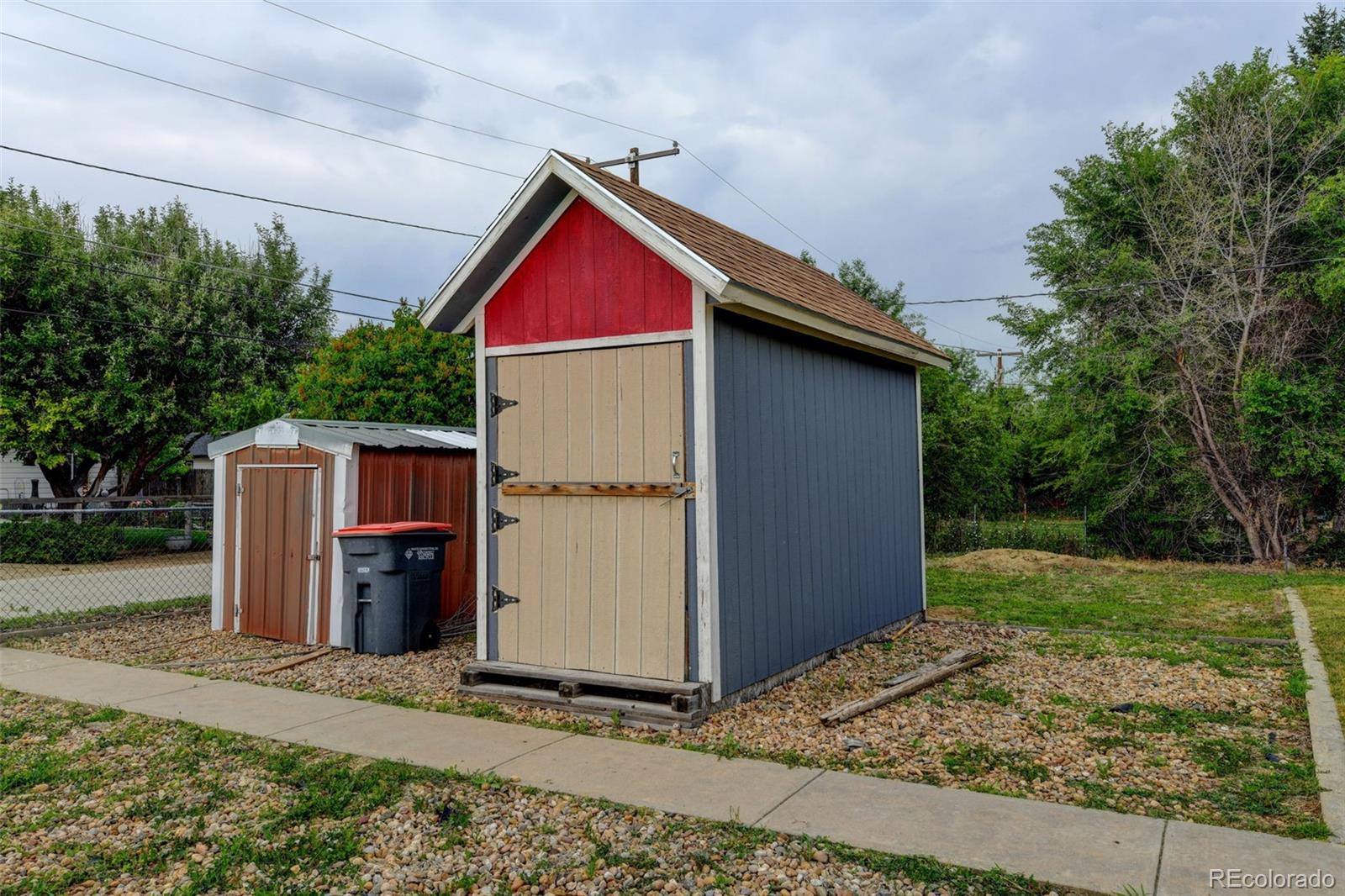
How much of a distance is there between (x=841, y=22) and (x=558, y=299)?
5.60 metres

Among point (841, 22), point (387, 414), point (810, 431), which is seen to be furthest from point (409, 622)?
point (841, 22)

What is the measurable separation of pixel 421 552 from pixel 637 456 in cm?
289

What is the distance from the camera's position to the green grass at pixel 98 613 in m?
9.18

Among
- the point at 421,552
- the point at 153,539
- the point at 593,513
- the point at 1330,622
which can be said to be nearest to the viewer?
the point at 593,513

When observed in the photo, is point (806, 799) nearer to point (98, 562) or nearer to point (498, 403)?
point (498, 403)

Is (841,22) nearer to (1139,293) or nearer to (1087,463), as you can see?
(1139,293)

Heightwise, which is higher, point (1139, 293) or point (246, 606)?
point (1139, 293)

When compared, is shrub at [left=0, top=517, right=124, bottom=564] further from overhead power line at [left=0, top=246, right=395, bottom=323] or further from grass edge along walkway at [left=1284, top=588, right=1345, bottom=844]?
grass edge along walkway at [left=1284, top=588, right=1345, bottom=844]

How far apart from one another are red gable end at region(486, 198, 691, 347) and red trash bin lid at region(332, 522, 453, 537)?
2.02 meters

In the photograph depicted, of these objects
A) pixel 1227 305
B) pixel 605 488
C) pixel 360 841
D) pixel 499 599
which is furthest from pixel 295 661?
pixel 1227 305

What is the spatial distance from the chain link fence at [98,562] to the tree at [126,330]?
5.42ft

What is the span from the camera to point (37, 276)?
16875 mm

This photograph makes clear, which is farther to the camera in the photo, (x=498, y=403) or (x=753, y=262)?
(x=753, y=262)

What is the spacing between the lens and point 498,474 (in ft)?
21.1
